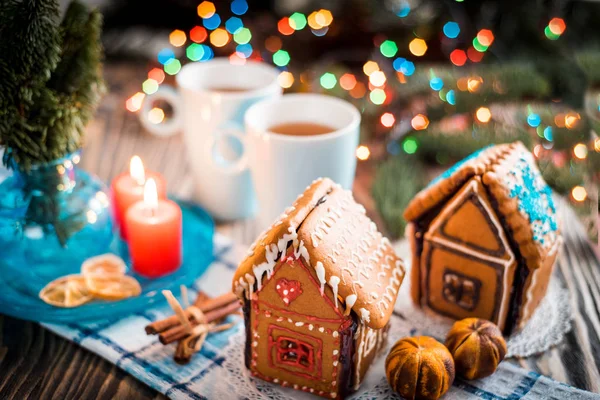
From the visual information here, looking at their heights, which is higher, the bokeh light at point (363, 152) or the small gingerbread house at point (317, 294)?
the bokeh light at point (363, 152)

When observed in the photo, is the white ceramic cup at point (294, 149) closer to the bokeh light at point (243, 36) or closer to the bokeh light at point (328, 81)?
the bokeh light at point (328, 81)

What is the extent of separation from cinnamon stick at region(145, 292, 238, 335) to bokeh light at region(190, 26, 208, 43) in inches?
38.6

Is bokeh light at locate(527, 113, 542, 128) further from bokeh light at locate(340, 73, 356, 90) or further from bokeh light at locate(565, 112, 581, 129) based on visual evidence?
bokeh light at locate(340, 73, 356, 90)

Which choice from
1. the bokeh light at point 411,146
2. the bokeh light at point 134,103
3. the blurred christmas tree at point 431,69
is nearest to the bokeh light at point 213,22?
the blurred christmas tree at point 431,69

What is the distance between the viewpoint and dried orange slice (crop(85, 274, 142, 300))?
97cm

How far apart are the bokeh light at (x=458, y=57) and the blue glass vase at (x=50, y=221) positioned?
1.04 metres

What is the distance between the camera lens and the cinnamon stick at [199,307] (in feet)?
2.95

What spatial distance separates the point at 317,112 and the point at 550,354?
0.59 m

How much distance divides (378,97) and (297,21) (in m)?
0.41

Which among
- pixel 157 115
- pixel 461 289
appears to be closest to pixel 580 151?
pixel 461 289

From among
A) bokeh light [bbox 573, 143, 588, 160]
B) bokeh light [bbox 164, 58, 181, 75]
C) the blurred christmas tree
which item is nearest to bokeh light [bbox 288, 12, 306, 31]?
the blurred christmas tree

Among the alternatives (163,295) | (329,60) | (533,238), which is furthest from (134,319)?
(329,60)

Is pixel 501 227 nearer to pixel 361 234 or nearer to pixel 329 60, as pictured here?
pixel 361 234

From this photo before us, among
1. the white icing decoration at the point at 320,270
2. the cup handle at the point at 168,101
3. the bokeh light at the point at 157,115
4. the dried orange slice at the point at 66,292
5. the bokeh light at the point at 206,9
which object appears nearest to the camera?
the white icing decoration at the point at 320,270
